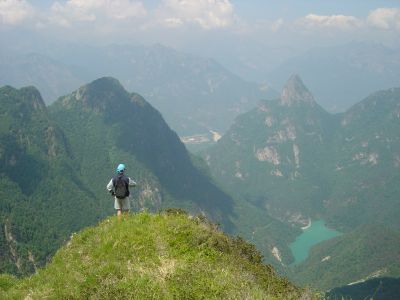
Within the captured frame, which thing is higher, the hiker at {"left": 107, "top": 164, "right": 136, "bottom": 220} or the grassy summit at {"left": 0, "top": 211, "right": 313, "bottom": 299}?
the hiker at {"left": 107, "top": 164, "right": 136, "bottom": 220}

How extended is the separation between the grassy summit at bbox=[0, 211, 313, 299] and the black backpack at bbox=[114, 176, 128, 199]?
205 cm

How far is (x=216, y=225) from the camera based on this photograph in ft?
83.5

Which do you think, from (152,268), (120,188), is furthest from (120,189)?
(152,268)

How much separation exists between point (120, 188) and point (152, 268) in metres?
9.75

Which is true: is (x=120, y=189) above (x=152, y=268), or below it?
above

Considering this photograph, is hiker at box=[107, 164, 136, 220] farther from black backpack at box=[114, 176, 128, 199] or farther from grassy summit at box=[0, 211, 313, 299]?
grassy summit at box=[0, 211, 313, 299]

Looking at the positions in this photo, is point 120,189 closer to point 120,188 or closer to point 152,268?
point 120,188

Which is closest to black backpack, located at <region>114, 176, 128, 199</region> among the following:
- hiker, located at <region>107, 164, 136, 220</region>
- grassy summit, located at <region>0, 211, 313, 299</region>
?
hiker, located at <region>107, 164, 136, 220</region>

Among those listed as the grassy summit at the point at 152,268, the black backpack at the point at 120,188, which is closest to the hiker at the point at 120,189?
the black backpack at the point at 120,188

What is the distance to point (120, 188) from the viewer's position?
25984 mm

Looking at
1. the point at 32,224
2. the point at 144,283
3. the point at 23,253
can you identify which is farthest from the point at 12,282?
the point at 32,224

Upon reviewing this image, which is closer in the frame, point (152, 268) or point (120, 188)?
point (152, 268)

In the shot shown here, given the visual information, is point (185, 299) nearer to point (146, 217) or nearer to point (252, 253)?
point (146, 217)

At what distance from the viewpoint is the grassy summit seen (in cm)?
1502
